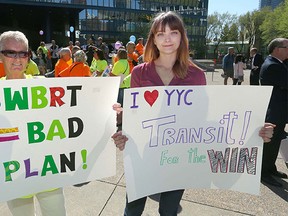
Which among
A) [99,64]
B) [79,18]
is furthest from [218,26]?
[99,64]

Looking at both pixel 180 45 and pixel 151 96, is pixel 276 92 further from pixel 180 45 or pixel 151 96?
pixel 151 96

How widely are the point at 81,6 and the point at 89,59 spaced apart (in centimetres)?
2714

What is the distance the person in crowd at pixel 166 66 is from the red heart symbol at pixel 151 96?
0.43 ft

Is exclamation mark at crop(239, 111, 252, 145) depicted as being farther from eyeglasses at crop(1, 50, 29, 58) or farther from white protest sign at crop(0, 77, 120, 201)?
eyeglasses at crop(1, 50, 29, 58)

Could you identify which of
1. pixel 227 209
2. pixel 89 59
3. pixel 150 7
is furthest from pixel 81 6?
pixel 227 209

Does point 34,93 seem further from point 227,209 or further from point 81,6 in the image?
point 81,6

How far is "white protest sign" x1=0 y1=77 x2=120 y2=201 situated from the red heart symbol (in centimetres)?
23

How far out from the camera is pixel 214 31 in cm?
6134

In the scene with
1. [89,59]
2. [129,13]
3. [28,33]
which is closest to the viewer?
[89,59]

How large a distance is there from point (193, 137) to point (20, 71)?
131cm

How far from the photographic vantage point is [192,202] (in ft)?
9.85

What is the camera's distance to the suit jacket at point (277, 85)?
3391mm

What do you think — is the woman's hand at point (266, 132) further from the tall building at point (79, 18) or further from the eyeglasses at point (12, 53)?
the tall building at point (79, 18)

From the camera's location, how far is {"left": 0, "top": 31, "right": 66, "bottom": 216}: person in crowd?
5.81ft
